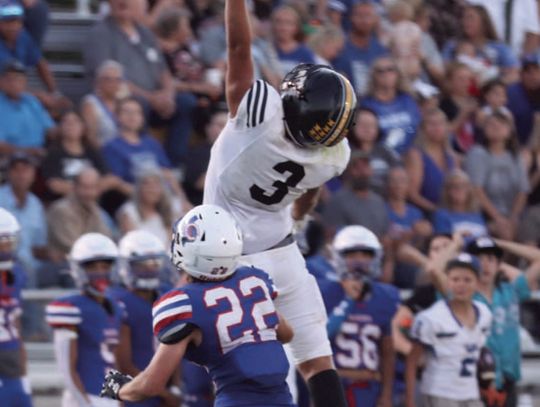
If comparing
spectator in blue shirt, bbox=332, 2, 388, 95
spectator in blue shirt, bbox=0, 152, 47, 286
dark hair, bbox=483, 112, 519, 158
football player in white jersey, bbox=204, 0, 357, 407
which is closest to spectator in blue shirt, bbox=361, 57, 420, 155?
spectator in blue shirt, bbox=332, 2, 388, 95

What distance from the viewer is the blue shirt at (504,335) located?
10023 mm

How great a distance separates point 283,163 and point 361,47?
655cm

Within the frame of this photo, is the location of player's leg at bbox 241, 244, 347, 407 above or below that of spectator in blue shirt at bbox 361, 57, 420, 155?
above

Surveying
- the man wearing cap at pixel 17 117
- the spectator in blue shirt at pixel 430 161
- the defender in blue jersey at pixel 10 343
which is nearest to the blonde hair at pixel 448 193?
the spectator in blue shirt at pixel 430 161

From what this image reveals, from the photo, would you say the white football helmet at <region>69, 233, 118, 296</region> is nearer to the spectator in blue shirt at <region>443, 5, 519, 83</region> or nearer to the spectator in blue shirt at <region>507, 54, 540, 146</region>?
the spectator in blue shirt at <region>507, 54, 540, 146</region>

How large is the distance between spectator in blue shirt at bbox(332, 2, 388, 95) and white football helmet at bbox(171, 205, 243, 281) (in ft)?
21.6

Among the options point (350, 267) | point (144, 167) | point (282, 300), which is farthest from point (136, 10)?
point (282, 300)

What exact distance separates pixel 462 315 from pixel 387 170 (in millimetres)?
2073

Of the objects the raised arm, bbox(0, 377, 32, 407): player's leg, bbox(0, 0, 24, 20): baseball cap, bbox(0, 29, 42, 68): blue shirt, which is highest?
the raised arm

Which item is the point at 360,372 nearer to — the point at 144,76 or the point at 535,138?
the point at 144,76

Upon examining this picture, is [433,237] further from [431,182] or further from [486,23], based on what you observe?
[486,23]

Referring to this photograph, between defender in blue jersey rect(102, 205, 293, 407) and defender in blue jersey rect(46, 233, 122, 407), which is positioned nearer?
defender in blue jersey rect(102, 205, 293, 407)

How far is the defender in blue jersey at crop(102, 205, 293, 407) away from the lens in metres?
5.75

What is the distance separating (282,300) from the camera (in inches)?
255
